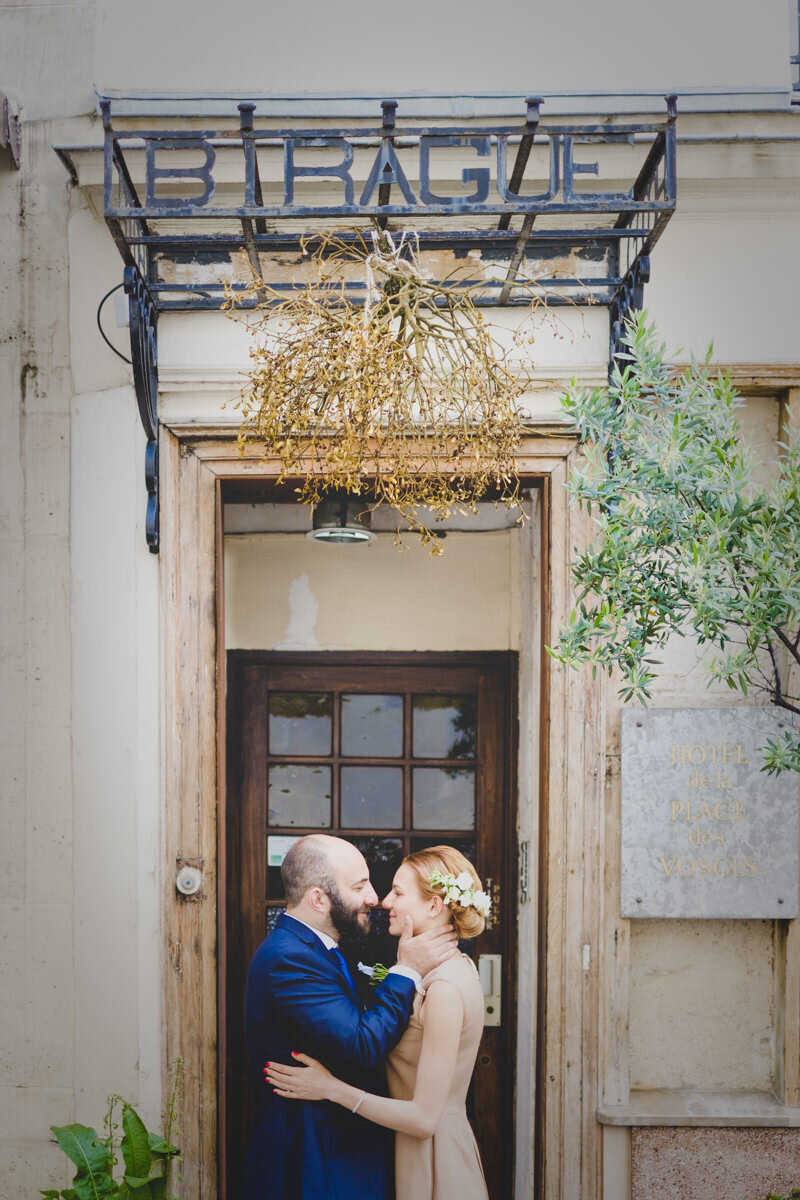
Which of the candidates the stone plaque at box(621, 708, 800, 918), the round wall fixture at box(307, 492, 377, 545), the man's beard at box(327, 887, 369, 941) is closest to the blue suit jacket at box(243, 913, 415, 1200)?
the man's beard at box(327, 887, 369, 941)

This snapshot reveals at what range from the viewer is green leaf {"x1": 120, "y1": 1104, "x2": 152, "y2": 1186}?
315 cm

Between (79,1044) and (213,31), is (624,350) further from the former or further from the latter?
(79,1044)

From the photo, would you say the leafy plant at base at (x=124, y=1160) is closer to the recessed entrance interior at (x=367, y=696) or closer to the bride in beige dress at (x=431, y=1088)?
the bride in beige dress at (x=431, y=1088)

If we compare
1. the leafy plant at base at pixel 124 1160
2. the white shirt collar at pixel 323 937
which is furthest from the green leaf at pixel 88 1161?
the white shirt collar at pixel 323 937

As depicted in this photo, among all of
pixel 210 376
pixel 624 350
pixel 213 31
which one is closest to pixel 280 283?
pixel 210 376

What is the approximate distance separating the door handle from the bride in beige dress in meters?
1.33

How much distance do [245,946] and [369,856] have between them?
2.43ft

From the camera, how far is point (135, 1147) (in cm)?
315

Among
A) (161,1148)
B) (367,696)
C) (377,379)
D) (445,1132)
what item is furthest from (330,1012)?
(377,379)

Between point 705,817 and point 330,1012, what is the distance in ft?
4.84

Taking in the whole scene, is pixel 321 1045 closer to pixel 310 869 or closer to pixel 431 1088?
pixel 431 1088

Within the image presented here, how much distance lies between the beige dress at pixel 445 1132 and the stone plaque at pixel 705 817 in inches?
26.9

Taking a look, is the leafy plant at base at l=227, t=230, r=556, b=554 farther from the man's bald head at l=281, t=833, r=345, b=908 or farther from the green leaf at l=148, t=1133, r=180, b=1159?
the green leaf at l=148, t=1133, r=180, b=1159

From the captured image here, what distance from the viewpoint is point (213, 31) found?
336 centimetres
